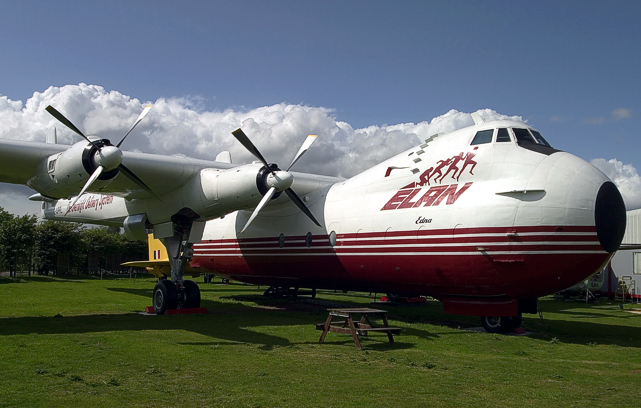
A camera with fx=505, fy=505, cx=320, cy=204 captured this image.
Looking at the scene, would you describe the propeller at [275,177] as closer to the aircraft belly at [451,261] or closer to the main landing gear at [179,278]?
the aircraft belly at [451,261]

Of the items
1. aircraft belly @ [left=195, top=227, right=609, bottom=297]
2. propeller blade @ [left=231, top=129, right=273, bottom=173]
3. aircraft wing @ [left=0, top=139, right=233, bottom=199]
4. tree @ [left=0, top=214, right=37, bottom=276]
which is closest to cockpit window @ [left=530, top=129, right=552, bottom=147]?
aircraft belly @ [left=195, top=227, right=609, bottom=297]

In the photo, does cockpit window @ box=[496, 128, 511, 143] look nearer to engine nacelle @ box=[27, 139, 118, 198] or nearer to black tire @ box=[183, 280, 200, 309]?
engine nacelle @ box=[27, 139, 118, 198]

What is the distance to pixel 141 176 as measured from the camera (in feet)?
48.4

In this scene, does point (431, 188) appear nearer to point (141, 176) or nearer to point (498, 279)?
point (498, 279)

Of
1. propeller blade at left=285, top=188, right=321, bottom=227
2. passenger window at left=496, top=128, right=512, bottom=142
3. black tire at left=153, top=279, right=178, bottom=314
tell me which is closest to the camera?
passenger window at left=496, top=128, right=512, bottom=142

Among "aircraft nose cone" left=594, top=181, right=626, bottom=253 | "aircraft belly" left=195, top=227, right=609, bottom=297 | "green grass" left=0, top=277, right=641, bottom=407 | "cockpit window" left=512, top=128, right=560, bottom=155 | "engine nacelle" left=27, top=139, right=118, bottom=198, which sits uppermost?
"cockpit window" left=512, top=128, right=560, bottom=155

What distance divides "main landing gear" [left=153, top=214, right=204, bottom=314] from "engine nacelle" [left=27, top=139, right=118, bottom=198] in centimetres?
333

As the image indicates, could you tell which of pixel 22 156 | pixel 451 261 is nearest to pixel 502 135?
pixel 451 261

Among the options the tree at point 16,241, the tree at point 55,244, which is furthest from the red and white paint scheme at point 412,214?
the tree at point 55,244

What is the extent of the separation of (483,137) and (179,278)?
10193 millimetres

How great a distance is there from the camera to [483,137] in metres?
13.0

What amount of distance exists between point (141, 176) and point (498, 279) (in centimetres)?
1015

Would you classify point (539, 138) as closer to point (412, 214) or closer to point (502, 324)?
point (412, 214)

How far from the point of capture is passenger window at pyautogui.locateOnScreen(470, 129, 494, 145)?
12.9 m
